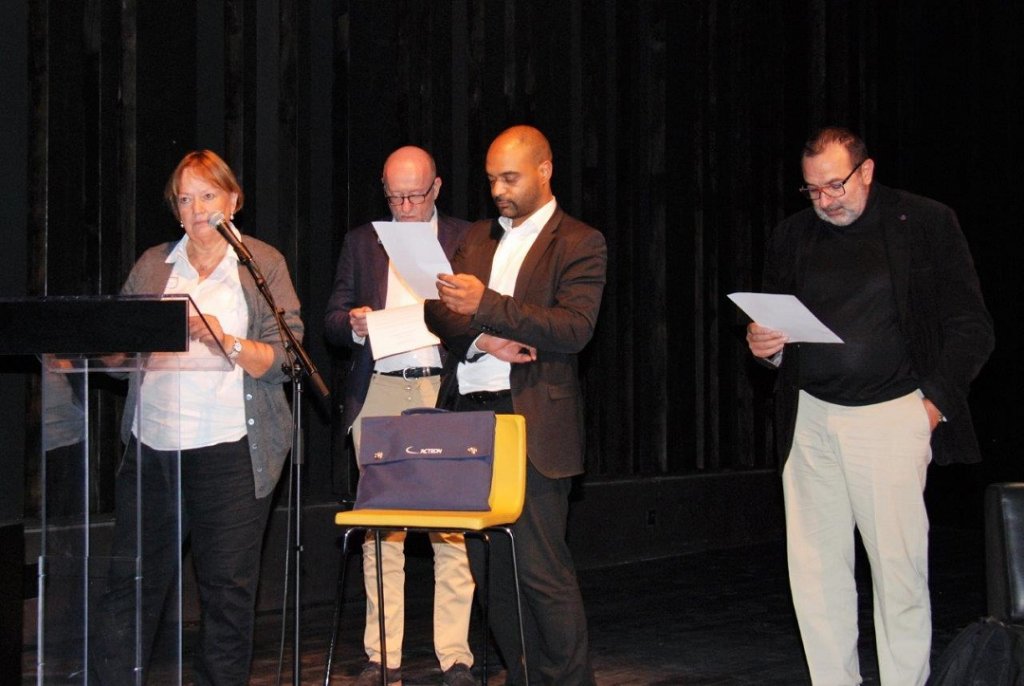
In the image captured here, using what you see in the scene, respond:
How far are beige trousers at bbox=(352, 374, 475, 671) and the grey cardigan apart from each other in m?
0.65

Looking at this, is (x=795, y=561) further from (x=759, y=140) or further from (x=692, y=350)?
(x=759, y=140)

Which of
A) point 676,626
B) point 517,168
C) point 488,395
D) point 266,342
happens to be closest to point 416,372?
point 488,395

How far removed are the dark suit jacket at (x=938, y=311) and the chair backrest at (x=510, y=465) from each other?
35.7 inches

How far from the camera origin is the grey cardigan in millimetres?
3412

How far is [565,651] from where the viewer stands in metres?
3.59

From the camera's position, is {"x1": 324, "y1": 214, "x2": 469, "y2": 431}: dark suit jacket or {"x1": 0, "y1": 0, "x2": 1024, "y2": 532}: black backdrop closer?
{"x1": 324, "y1": 214, "x2": 469, "y2": 431}: dark suit jacket

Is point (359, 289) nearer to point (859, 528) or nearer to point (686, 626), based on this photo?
point (859, 528)

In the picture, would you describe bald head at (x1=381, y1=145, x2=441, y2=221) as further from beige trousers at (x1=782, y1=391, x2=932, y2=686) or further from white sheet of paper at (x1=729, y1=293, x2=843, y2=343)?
beige trousers at (x1=782, y1=391, x2=932, y2=686)

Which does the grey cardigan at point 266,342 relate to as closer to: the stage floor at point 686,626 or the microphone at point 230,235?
the microphone at point 230,235

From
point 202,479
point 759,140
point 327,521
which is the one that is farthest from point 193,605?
point 759,140

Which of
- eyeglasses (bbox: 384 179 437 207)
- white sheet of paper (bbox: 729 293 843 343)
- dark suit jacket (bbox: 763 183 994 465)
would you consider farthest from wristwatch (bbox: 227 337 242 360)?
dark suit jacket (bbox: 763 183 994 465)

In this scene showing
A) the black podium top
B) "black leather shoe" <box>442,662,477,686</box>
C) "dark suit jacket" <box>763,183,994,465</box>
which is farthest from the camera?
"black leather shoe" <box>442,662,477,686</box>

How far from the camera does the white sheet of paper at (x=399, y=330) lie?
3736 mm

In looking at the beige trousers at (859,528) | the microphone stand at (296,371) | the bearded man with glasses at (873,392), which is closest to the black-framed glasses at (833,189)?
the bearded man with glasses at (873,392)
